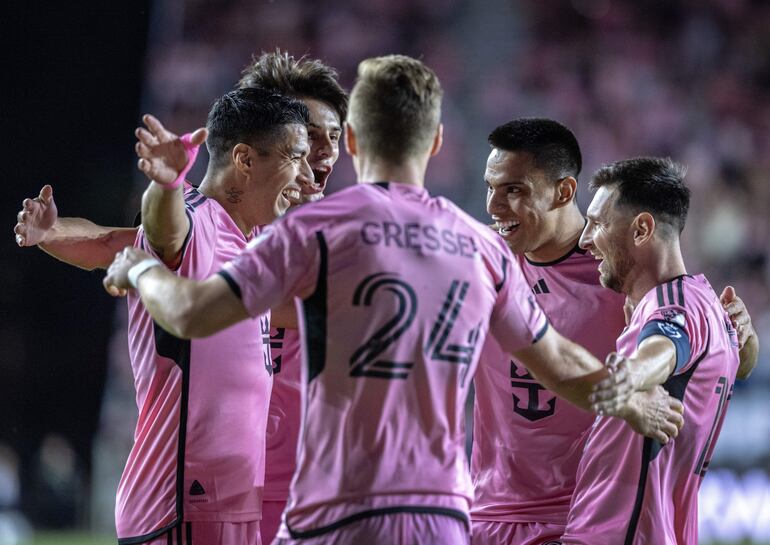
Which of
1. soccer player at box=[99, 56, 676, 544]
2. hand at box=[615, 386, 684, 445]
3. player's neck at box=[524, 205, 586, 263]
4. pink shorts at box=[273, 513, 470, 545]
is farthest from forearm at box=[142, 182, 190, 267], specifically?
player's neck at box=[524, 205, 586, 263]

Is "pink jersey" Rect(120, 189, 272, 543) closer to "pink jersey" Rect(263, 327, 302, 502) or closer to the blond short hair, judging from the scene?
"pink jersey" Rect(263, 327, 302, 502)

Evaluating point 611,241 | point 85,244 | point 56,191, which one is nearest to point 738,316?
point 611,241

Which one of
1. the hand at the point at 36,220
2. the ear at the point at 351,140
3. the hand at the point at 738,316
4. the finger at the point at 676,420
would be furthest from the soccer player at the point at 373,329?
the hand at the point at 738,316

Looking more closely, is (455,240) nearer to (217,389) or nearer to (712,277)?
(217,389)

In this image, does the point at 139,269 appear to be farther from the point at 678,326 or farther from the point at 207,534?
the point at 678,326

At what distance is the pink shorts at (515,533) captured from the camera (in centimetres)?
513

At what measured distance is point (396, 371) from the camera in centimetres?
332

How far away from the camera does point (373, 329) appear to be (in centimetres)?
331

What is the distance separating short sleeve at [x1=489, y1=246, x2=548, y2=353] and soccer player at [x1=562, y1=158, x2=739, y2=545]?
67 cm

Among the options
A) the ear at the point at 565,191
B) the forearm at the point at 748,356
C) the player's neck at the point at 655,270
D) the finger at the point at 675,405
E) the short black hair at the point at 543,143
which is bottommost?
the finger at the point at 675,405

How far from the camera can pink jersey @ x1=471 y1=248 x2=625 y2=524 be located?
17.1ft

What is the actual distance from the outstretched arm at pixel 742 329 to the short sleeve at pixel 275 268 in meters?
2.67

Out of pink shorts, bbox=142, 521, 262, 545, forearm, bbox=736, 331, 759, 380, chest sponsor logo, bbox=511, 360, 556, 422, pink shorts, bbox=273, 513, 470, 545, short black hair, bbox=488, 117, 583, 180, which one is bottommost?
pink shorts, bbox=142, 521, 262, 545

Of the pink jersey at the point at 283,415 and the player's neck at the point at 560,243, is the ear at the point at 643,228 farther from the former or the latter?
the pink jersey at the point at 283,415
